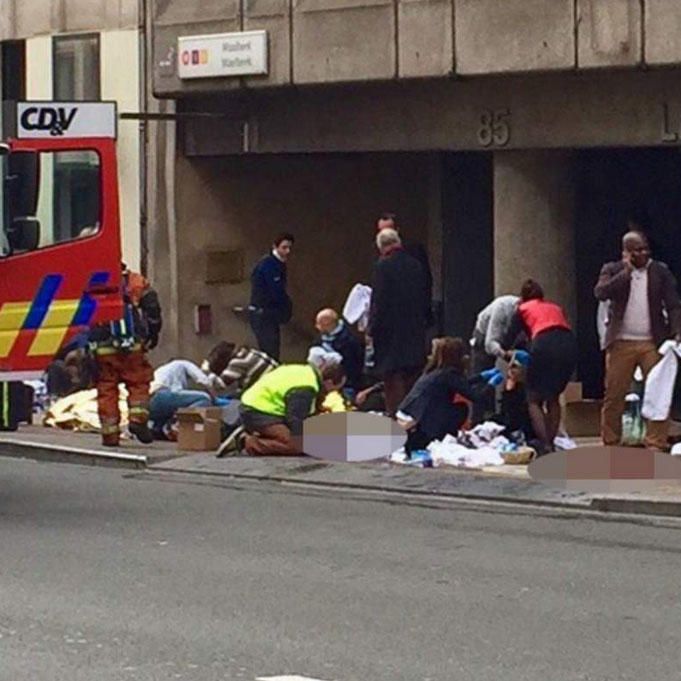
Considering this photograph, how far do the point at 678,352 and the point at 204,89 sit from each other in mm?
7246

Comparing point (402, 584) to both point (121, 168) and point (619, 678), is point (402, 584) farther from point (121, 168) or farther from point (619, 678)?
point (121, 168)

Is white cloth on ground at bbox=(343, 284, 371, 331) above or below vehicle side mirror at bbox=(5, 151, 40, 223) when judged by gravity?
below

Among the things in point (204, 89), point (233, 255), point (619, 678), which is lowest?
point (619, 678)

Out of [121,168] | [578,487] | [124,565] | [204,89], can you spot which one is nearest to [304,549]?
[124,565]

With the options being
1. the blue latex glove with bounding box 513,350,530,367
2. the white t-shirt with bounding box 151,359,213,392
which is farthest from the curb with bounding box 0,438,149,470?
the blue latex glove with bounding box 513,350,530,367

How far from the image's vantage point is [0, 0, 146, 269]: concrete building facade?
936 inches

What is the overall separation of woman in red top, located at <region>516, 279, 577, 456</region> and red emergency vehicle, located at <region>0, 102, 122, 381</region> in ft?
10.8

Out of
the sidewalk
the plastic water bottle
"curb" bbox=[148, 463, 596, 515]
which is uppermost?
the plastic water bottle

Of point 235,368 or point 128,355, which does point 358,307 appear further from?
point 128,355

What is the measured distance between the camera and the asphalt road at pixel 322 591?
9.28 meters

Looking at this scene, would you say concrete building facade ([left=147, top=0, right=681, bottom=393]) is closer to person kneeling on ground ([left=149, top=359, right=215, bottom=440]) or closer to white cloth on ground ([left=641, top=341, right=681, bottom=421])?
white cloth on ground ([left=641, top=341, right=681, bottom=421])

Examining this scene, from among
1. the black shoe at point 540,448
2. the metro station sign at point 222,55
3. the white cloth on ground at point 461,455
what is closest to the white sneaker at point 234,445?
the white cloth on ground at point 461,455

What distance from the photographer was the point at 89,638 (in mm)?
9820

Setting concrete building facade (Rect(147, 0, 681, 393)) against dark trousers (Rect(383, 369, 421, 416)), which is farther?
concrete building facade (Rect(147, 0, 681, 393))
